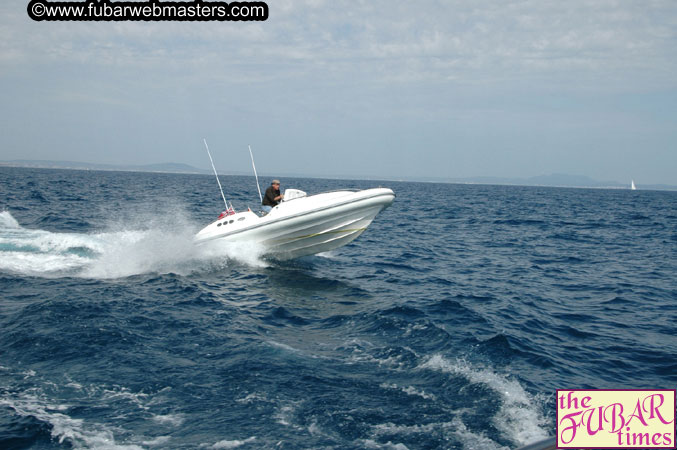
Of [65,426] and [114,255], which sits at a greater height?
[114,255]

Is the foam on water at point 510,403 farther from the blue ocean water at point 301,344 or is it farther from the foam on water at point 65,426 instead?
the foam on water at point 65,426

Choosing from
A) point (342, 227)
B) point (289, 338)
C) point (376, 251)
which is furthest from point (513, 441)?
point (376, 251)

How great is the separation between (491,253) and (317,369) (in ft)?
41.7

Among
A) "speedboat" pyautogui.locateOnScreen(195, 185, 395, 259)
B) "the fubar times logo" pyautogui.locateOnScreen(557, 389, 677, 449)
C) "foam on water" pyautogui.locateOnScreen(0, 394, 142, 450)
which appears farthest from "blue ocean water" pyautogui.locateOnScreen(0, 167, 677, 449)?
"the fubar times logo" pyautogui.locateOnScreen(557, 389, 677, 449)

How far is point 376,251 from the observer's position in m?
18.0

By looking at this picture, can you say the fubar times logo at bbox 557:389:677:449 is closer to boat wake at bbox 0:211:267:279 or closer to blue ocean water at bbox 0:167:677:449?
blue ocean water at bbox 0:167:677:449

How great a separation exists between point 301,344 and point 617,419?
19.3ft

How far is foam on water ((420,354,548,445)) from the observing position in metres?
5.35

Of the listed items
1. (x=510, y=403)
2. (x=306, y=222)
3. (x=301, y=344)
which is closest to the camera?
(x=510, y=403)

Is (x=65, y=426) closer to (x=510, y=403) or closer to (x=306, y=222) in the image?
(x=510, y=403)

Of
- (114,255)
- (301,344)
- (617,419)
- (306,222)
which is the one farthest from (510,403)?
(114,255)

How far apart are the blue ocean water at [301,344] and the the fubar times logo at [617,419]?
2998mm

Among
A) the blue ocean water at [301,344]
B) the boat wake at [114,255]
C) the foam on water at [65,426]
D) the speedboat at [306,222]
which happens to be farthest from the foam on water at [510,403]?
the boat wake at [114,255]

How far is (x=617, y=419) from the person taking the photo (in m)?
2.26
